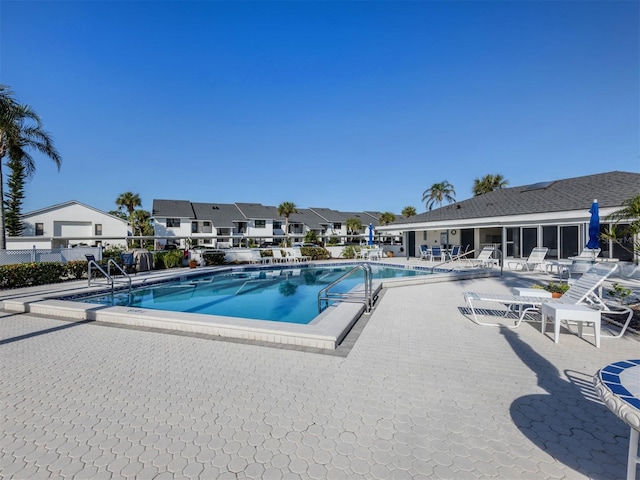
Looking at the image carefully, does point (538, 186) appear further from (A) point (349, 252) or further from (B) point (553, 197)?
(A) point (349, 252)

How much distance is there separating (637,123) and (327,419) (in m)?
22.3

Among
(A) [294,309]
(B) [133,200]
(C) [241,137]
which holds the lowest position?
(A) [294,309]

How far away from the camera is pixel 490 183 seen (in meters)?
39.6

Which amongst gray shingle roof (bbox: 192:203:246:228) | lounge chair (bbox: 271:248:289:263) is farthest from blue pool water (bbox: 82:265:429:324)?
gray shingle roof (bbox: 192:203:246:228)

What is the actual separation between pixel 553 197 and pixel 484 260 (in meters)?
5.63

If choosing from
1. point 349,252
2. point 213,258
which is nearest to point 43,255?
point 213,258

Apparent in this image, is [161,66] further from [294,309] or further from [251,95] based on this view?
[294,309]

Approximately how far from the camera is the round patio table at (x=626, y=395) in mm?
1856

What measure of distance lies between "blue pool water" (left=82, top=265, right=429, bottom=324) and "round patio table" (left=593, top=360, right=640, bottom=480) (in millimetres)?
6363

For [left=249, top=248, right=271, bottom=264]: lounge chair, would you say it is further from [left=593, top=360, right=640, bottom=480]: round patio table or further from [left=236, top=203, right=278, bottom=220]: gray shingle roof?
[left=236, top=203, right=278, bottom=220]: gray shingle roof

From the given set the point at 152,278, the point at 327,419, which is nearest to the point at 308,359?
the point at 327,419

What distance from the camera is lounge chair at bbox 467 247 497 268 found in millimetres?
16472

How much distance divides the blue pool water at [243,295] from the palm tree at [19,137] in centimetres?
796

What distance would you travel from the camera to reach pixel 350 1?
44.8 ft
